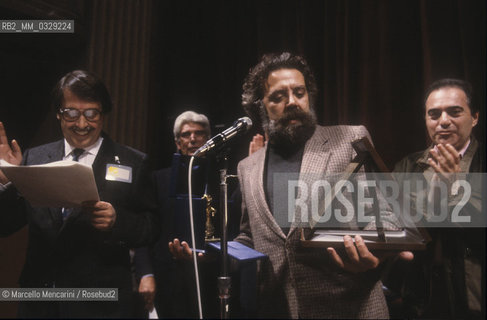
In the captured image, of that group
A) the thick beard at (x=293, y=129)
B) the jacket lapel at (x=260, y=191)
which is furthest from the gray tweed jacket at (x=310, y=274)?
the thick beard at (x=293, y=129)

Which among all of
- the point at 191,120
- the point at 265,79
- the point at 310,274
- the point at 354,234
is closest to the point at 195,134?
the point at 191,120

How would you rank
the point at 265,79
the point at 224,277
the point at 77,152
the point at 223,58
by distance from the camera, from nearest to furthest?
the point at 224,277
the point at 77,152
the point at 265,79
the point at 223,58

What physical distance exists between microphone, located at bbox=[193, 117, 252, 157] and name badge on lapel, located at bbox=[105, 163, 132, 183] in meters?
0.52

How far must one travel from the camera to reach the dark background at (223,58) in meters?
2.24

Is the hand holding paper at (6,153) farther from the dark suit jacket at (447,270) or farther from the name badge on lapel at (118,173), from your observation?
the dark suit jacket at (447,270)

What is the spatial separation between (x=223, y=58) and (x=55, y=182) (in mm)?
2167

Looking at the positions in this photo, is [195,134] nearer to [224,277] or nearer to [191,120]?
[191,120]

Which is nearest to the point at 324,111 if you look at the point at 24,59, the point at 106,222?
the point at 106,222

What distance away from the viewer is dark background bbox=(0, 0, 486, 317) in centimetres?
224

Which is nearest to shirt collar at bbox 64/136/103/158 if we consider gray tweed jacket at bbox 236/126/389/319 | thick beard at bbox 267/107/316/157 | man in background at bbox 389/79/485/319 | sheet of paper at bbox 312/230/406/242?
gray tweed jacket at bbox 236/126/389/319

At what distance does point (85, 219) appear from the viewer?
161 centimetres

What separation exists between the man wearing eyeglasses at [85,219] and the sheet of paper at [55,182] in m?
0.09

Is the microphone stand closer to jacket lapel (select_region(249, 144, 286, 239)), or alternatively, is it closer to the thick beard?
jacket lapel (select_region(249, 144, 286, 239))

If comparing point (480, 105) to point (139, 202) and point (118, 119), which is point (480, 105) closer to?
point (139, 202)
